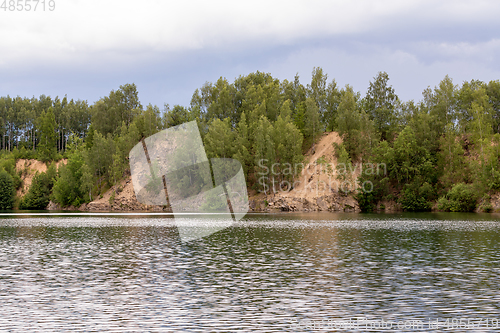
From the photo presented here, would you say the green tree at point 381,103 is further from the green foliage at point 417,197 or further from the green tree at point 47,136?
the green tree at point 47,136

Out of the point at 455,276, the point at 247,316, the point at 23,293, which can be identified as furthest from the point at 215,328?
the point at 455,276

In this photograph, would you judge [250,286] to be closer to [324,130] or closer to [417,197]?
[417,197]

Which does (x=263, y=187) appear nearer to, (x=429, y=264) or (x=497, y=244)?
(x=497, y=244)

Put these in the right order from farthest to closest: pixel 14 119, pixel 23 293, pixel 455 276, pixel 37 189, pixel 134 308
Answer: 1. pixel 14 119
2. pixel 37 189
3. pixel 455 276
4. pixel 23 293
5. pixel 134 308

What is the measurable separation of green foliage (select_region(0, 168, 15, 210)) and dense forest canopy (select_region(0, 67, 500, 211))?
0.35 metres

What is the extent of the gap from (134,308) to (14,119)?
204 metres

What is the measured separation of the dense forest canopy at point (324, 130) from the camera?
117312 millimetres

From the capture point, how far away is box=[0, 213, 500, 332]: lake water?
60.7 feet

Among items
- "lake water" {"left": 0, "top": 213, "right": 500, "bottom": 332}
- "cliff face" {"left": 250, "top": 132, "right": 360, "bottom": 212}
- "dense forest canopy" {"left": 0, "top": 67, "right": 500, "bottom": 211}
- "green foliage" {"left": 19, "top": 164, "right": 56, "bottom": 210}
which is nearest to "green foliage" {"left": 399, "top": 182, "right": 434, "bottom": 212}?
"dense forest canopy" {"left": 0, "top": 67, "right": 500, "bottom": 211}

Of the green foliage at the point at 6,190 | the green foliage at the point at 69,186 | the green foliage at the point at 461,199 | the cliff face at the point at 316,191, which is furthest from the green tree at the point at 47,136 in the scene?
the green foliage at the point at 461,199

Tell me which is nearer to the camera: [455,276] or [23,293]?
[23,293]

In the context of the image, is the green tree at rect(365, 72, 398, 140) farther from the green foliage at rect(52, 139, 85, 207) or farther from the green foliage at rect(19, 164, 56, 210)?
the green foliage at rect(19, 164, 56, 210)

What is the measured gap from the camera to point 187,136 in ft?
400

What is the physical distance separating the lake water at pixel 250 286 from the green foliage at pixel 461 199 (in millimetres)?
68185
